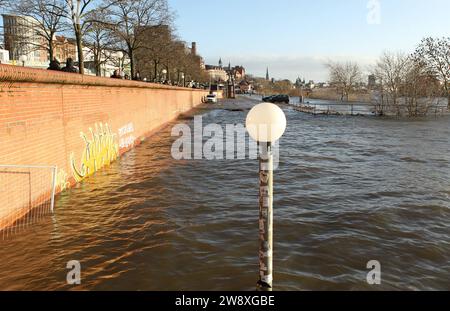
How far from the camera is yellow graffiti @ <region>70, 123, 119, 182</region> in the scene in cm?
1073

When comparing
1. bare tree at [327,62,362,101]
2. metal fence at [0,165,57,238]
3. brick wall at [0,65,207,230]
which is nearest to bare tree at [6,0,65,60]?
brick wall at [0,65,207,230]

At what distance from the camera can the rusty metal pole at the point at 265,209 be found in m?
4.01

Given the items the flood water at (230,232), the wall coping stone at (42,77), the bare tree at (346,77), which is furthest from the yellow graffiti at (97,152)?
the bare tree at (346,77)

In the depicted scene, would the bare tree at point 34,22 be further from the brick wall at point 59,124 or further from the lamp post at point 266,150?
the lamp post at point 266,150

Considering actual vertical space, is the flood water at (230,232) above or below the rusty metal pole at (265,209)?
below

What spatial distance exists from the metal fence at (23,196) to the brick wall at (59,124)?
0.02 m

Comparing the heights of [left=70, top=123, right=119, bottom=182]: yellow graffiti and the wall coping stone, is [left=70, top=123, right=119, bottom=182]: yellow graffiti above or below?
below

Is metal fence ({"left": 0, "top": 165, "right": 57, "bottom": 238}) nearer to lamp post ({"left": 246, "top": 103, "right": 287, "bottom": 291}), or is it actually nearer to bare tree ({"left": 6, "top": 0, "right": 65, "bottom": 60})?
lamp post ({"left": 246, "top": 103, "right": 287, "bottom": 291})

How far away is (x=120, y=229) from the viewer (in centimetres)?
721

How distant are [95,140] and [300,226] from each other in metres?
7.13
